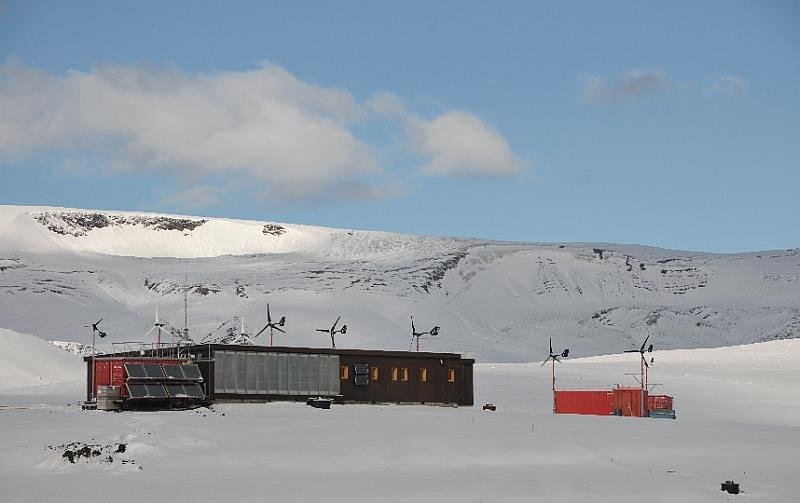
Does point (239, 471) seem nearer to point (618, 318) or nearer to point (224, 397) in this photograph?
point (224, 397)

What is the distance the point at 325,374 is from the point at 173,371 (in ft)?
33.1

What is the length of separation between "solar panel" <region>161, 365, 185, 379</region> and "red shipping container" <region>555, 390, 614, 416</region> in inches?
925

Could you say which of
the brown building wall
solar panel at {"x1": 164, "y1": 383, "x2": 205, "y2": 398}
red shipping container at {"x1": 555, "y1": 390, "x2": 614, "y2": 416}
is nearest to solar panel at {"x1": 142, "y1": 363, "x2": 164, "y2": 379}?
solar panel at {"x1": 164, "y1": 383, "x2": 205, "y2": 398}

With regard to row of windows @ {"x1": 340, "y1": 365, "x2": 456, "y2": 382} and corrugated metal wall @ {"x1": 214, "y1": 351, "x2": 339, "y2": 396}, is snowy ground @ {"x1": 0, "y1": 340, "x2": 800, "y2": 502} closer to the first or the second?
corrugated metal wall @ {"x1": 214, "y1": 351, "x2": 339, "y2": 396}

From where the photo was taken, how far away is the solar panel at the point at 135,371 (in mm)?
59906

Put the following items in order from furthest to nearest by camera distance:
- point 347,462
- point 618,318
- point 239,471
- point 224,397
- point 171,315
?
1. point 618,318
2. point 171,315
3. point 224,397
4. point 347,462
5. point 239,471

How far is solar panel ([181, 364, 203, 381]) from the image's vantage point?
62031mm

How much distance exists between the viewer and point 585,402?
72.1 m

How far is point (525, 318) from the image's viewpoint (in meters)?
181

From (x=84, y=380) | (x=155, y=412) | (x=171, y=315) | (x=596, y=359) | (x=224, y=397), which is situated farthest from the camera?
(x=171, y=315)

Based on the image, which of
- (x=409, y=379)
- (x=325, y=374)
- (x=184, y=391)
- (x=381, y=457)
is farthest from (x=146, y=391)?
(x=381, y=457)

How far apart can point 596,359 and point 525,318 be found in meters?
64.9

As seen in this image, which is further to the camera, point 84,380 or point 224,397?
point 84,380

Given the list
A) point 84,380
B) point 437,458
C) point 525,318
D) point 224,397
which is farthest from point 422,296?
point 437,458
